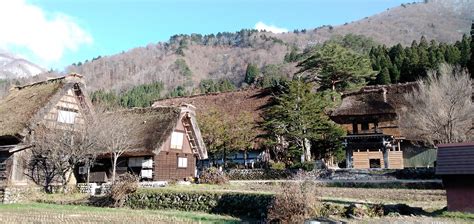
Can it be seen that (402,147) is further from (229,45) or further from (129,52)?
(129,52)

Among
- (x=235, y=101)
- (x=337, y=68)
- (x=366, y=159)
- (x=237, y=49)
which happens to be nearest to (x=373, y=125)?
(x=366, y=159)

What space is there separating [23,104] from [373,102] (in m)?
28.3

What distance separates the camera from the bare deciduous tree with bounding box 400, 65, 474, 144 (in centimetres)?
2673

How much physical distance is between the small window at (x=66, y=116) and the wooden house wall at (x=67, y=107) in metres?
0.22

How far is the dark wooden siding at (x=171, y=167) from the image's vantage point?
93.6ft

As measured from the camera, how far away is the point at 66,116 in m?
27.6

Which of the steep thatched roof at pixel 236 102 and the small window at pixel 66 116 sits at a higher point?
the steep thatched roof at pixel 236 102

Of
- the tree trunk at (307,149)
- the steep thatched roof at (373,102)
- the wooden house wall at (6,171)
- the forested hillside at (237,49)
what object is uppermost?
the forested hillside at (237,49)

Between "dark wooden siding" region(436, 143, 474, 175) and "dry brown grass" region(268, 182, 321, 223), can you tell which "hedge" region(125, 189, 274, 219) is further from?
"dark wooden siding" region(436, 143, 474, 175)

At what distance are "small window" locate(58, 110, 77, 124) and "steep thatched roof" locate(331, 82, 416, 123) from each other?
72.6ft

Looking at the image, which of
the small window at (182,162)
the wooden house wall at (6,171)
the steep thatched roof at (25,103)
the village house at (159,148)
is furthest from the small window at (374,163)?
the wooden house wall at (6,171)

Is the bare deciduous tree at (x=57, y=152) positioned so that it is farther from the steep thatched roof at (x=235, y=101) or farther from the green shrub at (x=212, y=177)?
the steep thatched roof at (x=235, y=101)

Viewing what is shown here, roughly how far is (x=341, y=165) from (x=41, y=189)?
80.8 feet

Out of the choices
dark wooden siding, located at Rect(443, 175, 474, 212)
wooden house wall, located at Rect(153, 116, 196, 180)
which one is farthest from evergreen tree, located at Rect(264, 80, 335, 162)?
dark wooden siding, located at Rect(443, 175, 474, 212)
